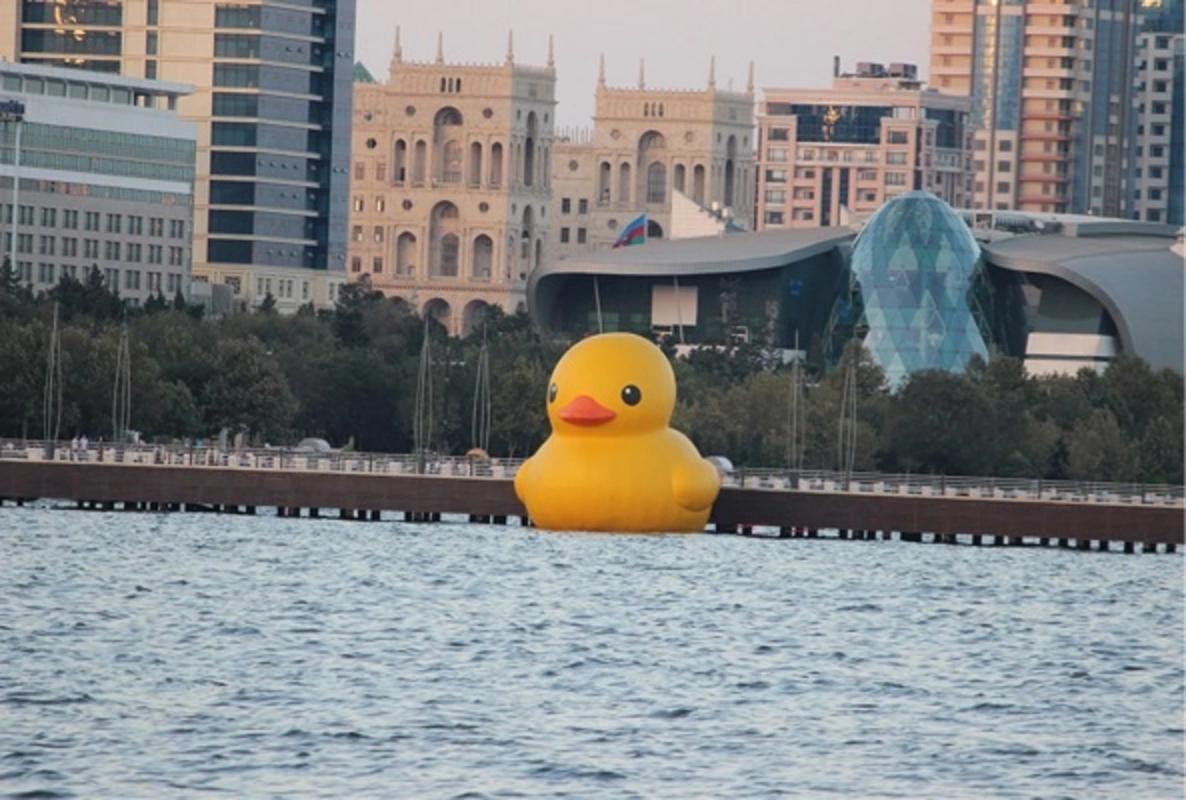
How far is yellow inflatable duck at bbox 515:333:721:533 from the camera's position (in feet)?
318

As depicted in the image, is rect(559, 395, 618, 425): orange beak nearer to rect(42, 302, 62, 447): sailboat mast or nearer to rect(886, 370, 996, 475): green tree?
rect(42, 302, 62, 447): sailboat mast

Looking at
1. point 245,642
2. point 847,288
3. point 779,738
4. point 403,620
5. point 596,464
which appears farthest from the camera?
point 847,288

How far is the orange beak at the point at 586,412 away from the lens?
3797 inches

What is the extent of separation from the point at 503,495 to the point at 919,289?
68.4 metres

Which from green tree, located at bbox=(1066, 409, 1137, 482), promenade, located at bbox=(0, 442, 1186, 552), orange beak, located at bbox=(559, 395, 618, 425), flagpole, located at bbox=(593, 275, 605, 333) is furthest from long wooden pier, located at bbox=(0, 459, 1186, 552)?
flagpole, located at bbox=(593, 275, 605, 333)

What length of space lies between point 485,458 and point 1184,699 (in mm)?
60566

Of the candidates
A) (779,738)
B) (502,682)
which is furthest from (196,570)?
(779,738)

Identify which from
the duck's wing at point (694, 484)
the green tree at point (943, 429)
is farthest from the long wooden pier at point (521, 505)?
the green tree at point (943, 429)

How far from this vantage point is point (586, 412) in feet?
316

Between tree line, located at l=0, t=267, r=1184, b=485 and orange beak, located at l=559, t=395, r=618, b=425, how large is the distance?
3836 cm

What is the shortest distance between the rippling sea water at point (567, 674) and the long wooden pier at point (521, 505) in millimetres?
11880

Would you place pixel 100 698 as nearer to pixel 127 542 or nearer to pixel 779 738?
pixel 779 738

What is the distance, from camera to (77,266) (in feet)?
650

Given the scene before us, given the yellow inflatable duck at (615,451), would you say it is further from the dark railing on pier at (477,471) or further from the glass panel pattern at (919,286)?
the glass panel pattern at (919,286)
